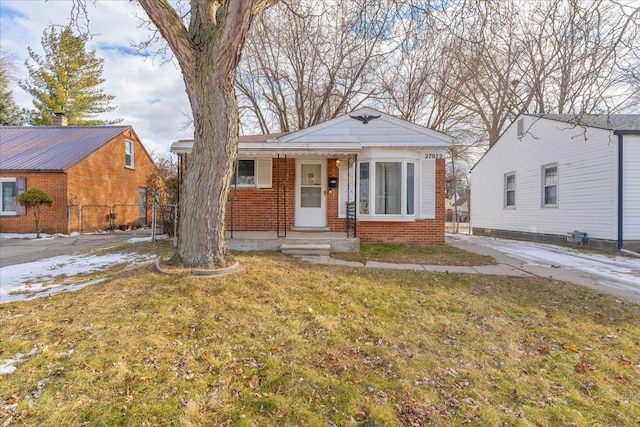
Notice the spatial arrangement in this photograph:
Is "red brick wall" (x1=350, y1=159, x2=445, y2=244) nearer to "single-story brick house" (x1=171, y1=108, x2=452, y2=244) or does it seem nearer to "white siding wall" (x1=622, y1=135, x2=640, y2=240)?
"single-story brick house" (x1=171, y1=108, x2=452, y2=244)

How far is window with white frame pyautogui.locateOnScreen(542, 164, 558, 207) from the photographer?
37.5 ft

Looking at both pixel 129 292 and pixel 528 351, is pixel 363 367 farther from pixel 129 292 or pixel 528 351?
pixel 129 292

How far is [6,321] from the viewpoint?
3680 mm

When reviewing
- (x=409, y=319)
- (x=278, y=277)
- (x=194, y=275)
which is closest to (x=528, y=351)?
(x=409, y=319)

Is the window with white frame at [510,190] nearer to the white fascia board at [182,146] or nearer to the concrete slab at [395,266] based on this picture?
the concrete slab at [395,266]

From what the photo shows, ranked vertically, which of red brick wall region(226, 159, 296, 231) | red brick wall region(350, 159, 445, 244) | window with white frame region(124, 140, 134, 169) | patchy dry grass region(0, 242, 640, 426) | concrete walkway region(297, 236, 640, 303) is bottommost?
patchy dry grass region(0, 242, 640, 426)

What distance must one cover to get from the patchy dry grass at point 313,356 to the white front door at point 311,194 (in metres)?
5.17

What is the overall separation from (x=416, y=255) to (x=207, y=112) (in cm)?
574

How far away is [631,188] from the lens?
916 centimetres

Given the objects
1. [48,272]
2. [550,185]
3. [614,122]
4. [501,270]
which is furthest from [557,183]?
[48,272]

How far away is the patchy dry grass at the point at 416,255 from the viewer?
7280 millimetres

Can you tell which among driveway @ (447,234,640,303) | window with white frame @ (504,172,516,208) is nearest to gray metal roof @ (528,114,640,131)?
window with white frame @ (504,172,516,208)

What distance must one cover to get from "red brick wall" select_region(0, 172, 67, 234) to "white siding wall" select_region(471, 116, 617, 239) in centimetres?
1762

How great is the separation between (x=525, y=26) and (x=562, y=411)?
800cm
